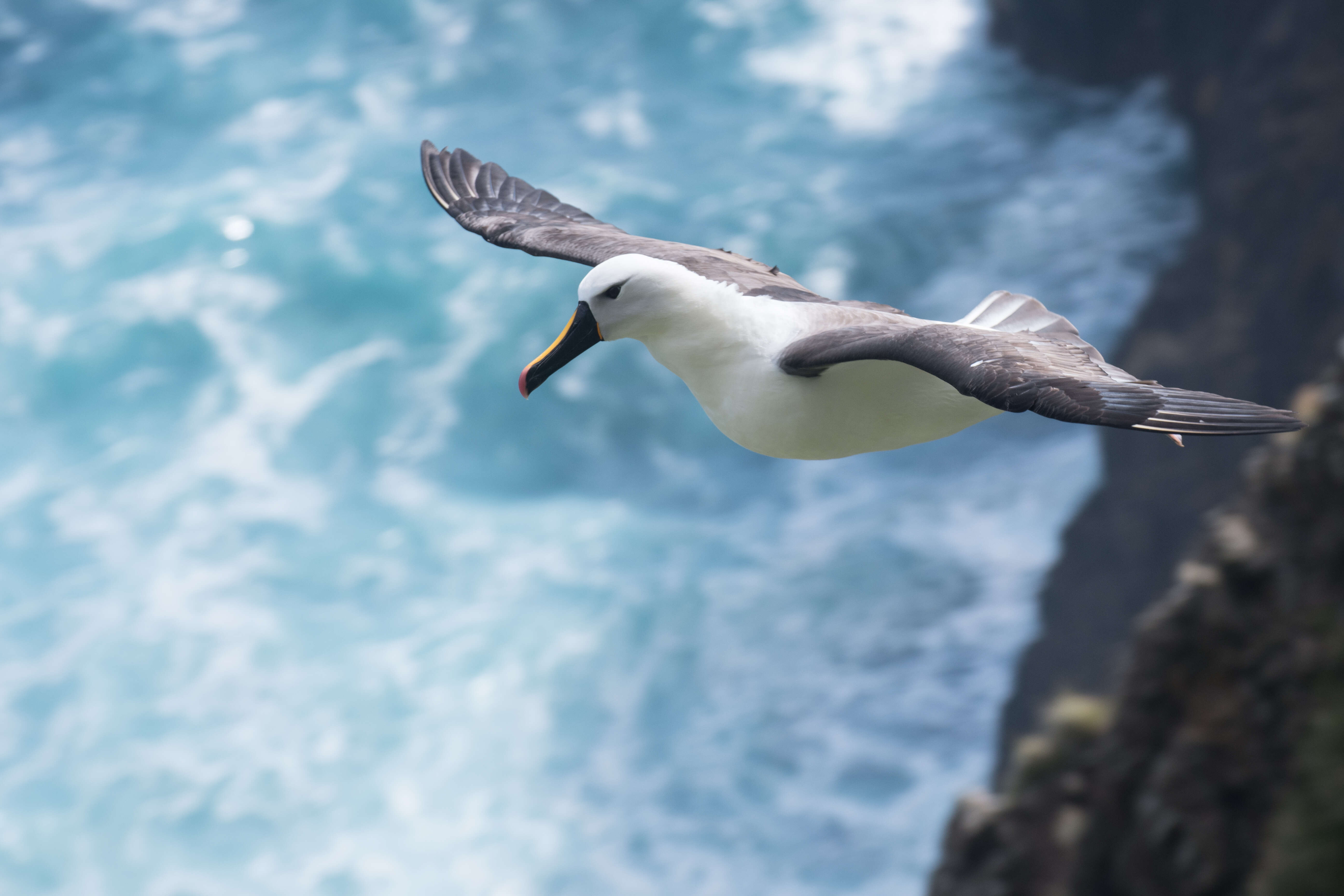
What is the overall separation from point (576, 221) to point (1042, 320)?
10.5 feet

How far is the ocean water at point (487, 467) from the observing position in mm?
20250

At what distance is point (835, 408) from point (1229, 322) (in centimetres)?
1379

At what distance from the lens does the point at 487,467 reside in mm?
26000

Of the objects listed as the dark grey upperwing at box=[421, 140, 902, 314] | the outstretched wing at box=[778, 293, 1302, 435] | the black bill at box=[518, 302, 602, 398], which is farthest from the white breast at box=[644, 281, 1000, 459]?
the dark grey upperwing at box=[421, 140, 902, 314]

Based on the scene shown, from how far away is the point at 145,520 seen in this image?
81.3ft

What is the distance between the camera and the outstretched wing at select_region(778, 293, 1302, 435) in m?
4.32

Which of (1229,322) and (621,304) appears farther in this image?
(1229,322)

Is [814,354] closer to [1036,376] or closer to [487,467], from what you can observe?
[1036,376]

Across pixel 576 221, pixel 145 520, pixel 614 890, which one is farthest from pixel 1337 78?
pixel 145 520

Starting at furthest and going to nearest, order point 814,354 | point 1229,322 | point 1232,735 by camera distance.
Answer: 1. point 1229,322
2. point 1232,735
3. point 814,354

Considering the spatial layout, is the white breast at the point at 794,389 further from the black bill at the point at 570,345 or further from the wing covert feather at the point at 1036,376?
the black bill at the point at 570,345

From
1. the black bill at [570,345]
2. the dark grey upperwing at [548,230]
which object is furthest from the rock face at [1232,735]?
the black bill at [570,345]

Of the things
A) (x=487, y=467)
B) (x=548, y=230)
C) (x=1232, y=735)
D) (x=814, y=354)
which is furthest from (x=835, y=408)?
(x=487, y=467)

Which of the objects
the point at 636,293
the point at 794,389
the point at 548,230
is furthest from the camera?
the point at 548,230
